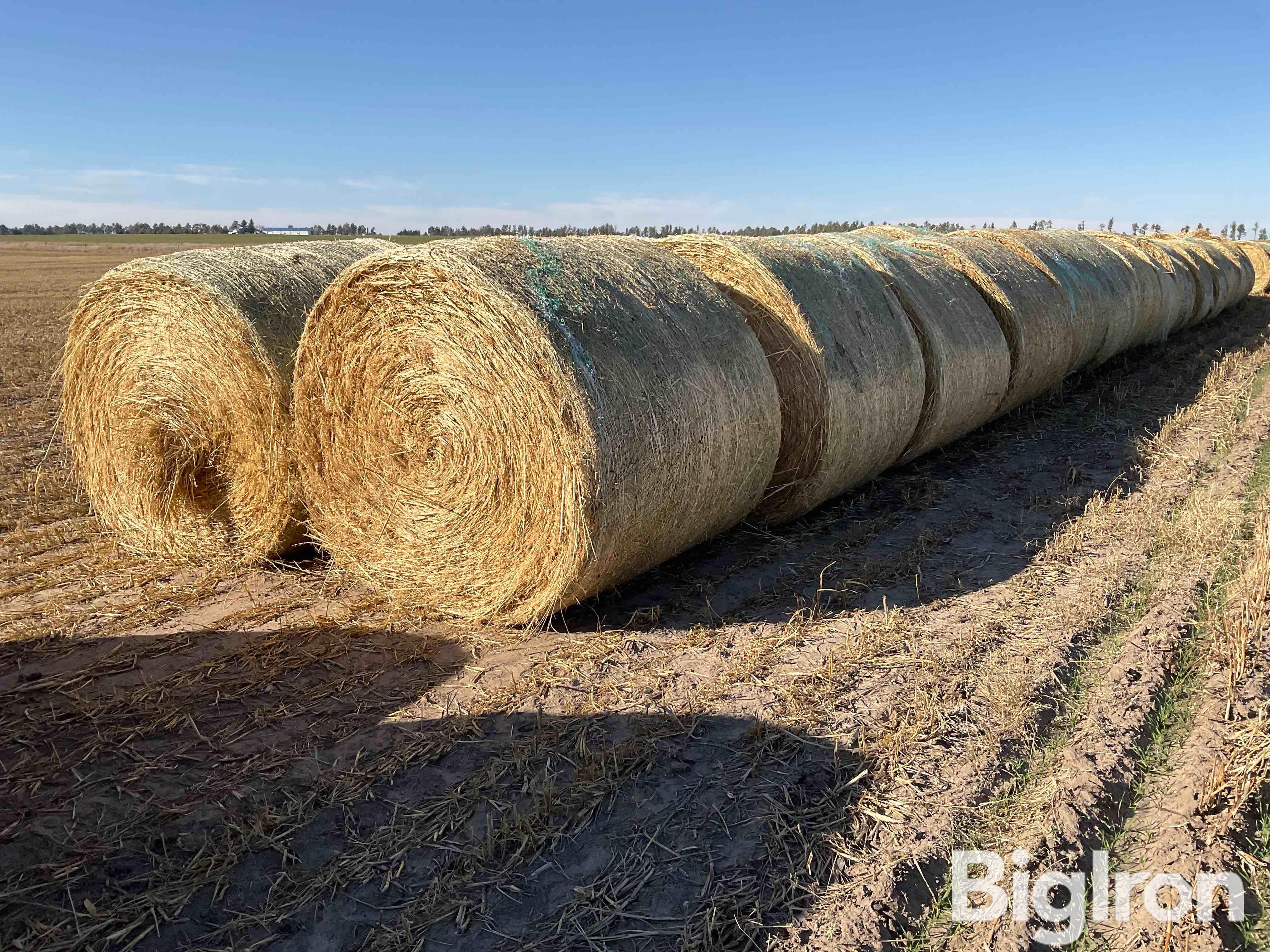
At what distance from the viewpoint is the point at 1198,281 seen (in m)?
18.2

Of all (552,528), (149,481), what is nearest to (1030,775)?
(552,528)

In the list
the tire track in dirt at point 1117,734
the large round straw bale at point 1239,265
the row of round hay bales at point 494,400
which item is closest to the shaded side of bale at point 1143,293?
the row of round hay bales at point 494,400

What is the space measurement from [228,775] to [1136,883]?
10.2 feet

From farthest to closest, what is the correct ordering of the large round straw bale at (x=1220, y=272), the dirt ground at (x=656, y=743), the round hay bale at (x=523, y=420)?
the large round straw bale at (x=1220, y=272), the round hay bale at (x=523, y=420), the dirt ground at (x=656, y=743)

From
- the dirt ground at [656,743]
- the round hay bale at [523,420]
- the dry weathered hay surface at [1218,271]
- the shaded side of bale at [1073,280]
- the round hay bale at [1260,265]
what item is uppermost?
the round hay bale at [1260,265]

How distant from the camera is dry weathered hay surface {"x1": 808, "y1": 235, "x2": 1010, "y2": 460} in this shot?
6781mm

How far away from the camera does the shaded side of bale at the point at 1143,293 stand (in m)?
13.0

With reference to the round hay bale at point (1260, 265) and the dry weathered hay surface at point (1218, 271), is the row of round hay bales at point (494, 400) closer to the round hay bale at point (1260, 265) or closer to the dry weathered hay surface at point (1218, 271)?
the dry weathered hay surface at point (1218, 271)

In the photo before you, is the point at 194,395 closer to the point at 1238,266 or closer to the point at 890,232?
the point at 890,232

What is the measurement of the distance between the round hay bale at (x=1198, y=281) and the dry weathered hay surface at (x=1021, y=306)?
8.63m

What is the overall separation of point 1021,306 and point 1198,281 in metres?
12.7

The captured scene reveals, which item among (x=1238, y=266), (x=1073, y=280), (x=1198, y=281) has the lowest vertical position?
(x=1073, y=280)

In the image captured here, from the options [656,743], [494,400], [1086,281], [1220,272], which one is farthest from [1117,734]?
[1220,272]

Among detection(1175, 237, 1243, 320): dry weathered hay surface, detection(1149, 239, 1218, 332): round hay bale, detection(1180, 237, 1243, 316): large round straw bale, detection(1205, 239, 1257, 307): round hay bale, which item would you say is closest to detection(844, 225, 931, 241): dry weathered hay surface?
detection(1149, 239, 1218, 332): round hay bale
